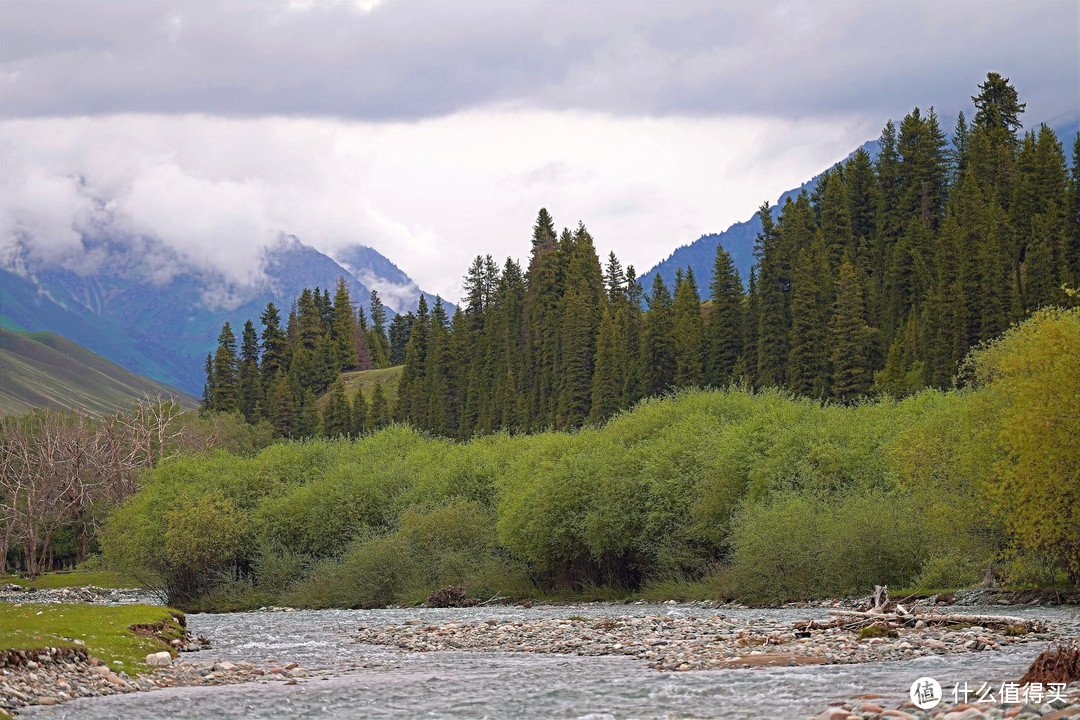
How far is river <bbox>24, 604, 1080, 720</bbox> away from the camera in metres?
23.1

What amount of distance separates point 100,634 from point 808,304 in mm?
97263

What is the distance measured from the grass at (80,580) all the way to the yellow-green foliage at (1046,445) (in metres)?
75.4

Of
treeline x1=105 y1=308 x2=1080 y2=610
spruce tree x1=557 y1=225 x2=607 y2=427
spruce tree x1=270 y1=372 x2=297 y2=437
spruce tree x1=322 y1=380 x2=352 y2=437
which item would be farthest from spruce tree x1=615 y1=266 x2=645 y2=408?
spruce tree x1=270 y1=372 x2=297 y2=437

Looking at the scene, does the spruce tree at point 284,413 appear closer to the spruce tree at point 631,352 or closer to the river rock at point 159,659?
the spruce tree at point 631,352

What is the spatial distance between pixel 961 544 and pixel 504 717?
27.5m

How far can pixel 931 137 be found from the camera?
501 ft

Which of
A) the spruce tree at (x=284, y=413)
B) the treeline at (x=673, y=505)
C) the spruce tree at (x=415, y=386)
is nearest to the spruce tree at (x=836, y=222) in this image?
the treeline at (x=673, y=505)

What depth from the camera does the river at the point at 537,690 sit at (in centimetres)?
2308

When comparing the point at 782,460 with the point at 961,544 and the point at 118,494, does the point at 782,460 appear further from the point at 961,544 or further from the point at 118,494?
the point at 118,494

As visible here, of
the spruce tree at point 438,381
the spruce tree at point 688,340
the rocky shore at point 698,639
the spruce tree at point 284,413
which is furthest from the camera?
the spruce tree at point 284,413

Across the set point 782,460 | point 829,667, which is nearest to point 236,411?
point 782,460

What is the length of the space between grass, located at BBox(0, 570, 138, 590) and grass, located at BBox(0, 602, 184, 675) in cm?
5118

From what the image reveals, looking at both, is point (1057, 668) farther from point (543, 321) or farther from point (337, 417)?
point (337, 417)

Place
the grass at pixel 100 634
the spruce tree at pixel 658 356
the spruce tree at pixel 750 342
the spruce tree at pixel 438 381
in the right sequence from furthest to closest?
1. the spruce tree at pixel 438 381
2. the spruce tree at pixel 658 356
3. the spruce tree at pixel 750 342
4. the grass at pixel 100 634
